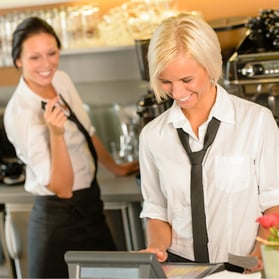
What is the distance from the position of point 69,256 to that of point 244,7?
2402mm

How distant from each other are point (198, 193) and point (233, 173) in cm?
13

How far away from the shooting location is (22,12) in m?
4.36

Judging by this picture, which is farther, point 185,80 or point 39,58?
point 39,58

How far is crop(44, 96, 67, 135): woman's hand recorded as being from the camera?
123 inches

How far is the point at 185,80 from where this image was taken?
7.36 feet

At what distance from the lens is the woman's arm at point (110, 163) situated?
355 centimetres

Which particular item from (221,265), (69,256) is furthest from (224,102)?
(69,256)

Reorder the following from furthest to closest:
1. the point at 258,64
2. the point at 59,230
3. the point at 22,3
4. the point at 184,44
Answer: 1. the point at 22,3
2. the point at 59,230
3. the point at 258,64
4. the point at 184,44

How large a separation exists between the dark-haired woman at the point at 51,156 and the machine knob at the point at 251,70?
0.76 m

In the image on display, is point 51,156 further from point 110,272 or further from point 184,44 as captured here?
point 110,272

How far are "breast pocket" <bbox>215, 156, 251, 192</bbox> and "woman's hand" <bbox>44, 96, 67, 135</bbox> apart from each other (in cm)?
99

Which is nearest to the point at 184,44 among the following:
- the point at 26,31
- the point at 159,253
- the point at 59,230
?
the point at 159,253

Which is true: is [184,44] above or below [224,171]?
above

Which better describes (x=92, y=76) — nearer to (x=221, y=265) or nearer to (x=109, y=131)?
(x=109, y=131)
